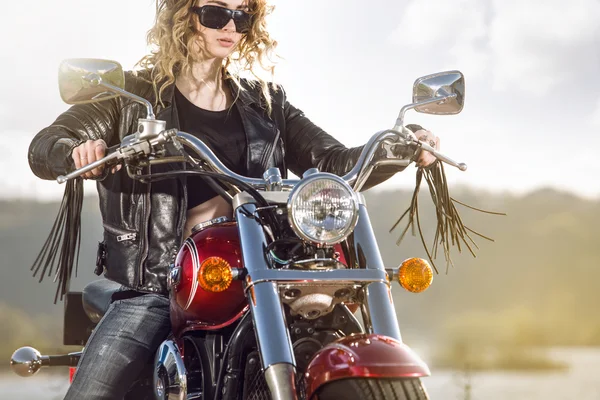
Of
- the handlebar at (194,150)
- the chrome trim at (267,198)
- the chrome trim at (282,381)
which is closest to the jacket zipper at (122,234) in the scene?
the handlebar at (194,150)

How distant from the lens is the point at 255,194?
2.04 metres

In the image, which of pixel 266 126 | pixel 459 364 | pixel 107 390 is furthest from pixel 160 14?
pixel 459 364

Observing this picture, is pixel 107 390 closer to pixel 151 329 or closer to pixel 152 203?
pixel 151 329

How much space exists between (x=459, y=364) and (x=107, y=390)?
556 centimetres

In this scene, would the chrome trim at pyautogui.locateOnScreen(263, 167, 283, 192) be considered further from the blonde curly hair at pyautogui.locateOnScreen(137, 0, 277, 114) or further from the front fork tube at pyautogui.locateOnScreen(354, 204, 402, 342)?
the blonde curly hair at pyautogui.locateOnScreen(137, 0, 277, 114)

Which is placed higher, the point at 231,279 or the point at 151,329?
the point at 231,279

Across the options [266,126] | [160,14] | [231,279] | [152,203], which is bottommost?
[231,279]

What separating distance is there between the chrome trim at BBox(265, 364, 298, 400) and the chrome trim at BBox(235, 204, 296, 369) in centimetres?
1

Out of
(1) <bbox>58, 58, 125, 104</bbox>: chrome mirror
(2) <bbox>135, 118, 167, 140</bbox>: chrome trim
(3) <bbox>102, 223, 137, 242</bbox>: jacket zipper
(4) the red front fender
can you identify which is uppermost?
(1) <bbox>58, 58, 125, 104</bbox>: chrome mirror

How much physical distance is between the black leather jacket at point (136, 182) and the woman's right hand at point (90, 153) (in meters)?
0.11

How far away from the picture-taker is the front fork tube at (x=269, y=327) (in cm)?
175

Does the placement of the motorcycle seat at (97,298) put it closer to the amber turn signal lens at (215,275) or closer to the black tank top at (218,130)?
the black tank top at (218,130)

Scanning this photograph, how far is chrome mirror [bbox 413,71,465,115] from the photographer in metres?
2.38

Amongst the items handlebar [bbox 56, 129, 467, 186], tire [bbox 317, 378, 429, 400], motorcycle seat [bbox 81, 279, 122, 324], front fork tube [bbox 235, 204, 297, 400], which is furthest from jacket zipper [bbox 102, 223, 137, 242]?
tire [bbox 317, 378, 429, 400]
